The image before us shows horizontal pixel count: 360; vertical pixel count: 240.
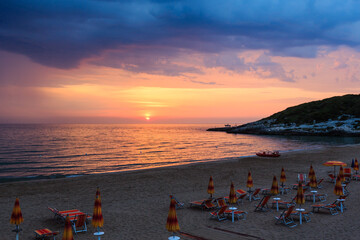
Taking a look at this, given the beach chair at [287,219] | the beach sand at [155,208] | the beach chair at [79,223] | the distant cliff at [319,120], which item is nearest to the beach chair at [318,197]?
the beach sand at [155,208]

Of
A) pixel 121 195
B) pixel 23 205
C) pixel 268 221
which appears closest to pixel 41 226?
pixel 23 205

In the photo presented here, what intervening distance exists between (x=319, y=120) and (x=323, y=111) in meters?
14.1

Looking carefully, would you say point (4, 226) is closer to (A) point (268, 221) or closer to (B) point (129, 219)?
(B) point (129, 219)

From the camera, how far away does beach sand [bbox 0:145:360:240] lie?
11352 mm

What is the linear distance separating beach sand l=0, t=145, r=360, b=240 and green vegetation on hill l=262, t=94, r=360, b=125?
119 m

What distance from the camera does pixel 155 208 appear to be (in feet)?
50.5

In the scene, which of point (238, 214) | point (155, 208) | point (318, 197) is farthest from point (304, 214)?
point (155, 208)

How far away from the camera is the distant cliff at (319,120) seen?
114 metres

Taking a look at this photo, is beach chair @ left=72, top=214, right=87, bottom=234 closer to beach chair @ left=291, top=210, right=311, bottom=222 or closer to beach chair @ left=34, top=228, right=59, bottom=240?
beach chair @ left=34, top=228, right=59, bottom=240

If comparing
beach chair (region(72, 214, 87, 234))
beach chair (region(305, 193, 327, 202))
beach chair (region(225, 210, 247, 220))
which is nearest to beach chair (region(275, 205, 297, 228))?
beach chair (region(225, 210, 247, 220))

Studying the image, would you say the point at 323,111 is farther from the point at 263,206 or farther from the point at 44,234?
the point at 44,234

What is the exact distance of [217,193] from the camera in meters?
19.0

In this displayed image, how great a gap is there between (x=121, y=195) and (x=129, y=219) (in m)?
5.55

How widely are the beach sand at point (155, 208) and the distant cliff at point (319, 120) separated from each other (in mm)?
96115
